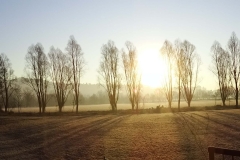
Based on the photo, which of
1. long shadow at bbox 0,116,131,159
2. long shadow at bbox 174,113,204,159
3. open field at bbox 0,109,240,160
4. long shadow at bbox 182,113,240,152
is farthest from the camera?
long shadow at bbox 0,116,131,159

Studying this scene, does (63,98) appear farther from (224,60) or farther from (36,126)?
(224,60)

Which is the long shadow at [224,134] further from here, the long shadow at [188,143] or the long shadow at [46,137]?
the long shadow at [46,137]

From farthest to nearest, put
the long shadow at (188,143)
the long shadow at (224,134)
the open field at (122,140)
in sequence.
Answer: the long shadow at (224,134)
the open field at (122,140)
the long shadow at (188,143)

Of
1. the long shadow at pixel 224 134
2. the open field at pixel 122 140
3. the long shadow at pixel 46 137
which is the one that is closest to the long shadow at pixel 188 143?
the open field at pixel 122 140

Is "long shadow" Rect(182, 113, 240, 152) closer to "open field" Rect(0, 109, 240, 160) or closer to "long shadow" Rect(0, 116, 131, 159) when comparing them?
"open field" Rect(0, 109, 240, 160)

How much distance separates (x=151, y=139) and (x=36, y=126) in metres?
15.0

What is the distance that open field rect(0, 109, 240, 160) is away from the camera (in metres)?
18.2

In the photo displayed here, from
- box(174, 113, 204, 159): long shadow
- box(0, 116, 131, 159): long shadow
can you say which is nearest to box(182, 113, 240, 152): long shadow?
box(174, 113, 204, 159): long shadow

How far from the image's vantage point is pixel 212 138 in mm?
21203

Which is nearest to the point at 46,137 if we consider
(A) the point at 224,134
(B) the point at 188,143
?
(B) the point at 188,143

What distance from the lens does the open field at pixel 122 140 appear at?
18.2 metres

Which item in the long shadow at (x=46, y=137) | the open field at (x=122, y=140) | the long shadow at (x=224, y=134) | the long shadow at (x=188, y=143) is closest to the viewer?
the long shadow at (x=188, y=143)

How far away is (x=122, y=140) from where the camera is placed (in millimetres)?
22359

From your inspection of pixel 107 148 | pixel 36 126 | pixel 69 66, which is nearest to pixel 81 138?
pixel 107 148
